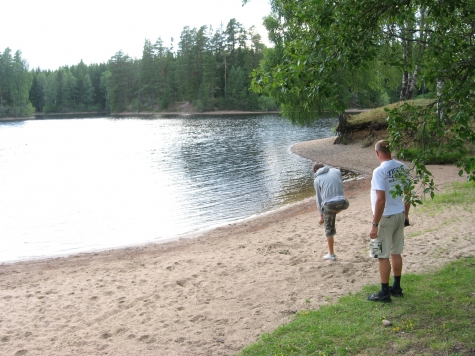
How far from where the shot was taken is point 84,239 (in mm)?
12891

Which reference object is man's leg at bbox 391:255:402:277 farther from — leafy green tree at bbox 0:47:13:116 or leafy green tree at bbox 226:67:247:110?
leafy green tree at bbox 0:47:13:116

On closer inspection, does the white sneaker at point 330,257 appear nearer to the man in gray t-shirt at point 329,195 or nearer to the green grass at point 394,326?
the man in gray t-shirt at point 329,195

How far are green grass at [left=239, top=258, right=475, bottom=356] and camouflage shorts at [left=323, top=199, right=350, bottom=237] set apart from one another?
181cm

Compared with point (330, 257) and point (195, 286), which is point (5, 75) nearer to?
point (195, 286)

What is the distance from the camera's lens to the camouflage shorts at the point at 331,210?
7418 mm

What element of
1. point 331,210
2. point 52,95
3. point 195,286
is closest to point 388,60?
point 331,210

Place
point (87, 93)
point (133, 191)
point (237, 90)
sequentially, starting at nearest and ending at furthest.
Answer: point (133, 191), point (237, 90), point (87, 93)

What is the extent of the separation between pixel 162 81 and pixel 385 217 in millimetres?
103961

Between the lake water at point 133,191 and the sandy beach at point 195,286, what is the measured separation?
2248 millimetres

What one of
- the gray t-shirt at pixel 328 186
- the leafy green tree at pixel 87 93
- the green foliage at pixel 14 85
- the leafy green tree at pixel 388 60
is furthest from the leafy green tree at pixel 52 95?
the leafy green tree at pixel 388 60

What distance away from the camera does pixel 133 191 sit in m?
19.9

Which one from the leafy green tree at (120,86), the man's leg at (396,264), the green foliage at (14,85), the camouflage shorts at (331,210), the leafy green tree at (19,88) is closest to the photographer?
the man's leg at (396,264)

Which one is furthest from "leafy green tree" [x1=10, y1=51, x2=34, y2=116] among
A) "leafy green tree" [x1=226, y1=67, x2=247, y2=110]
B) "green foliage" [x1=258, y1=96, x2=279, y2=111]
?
"green foliage" [x1=258, y1=96, x2=279, y2=111]

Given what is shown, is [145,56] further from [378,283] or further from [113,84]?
[378,283]
